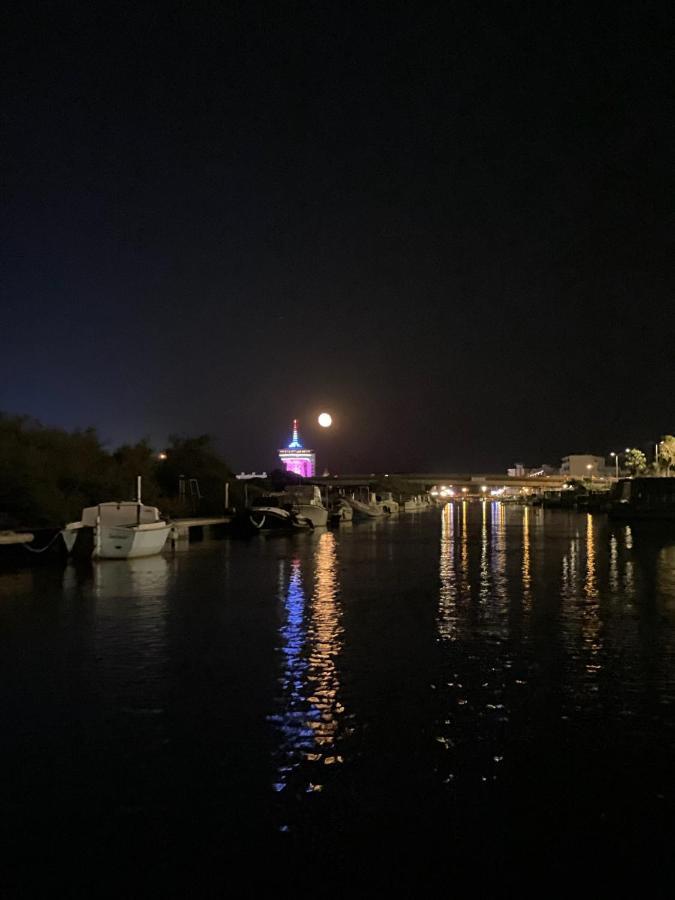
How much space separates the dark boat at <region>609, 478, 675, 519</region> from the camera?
85312 millimetres

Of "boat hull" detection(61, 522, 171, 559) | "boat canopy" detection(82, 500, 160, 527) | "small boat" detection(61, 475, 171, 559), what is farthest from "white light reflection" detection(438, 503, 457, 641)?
"boat canopy" detection(82, 500, 160, 527)

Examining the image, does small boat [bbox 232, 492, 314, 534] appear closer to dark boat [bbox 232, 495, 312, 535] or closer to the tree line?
dark boat [bbox 232, 495, 312, 535]

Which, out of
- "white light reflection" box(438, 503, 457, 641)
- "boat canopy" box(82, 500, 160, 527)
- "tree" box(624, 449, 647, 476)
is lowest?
"white light reflection" box(438, 503, 457, 641)

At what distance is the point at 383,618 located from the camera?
18.0m

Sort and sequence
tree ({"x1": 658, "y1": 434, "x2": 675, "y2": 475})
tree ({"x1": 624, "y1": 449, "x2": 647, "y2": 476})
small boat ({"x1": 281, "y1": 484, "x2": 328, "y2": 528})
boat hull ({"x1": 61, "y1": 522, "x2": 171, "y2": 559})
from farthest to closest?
1. tree ({"x1": 624, "y1": 449, "x2": 647, "y2": 476})
2. tree ({"x1": 658, "y1": 434, "x2": 675, "y2": 475})
3. small boat ({"x1": 281, "y1": 484, "x2": 328, "y2": 528})
4. boat hull ({"x1": 61, "y1": 522, "x2": 171, "y2": 559})

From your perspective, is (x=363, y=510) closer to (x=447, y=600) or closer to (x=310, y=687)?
(x=447, y=600)

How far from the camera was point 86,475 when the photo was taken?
4569 cm

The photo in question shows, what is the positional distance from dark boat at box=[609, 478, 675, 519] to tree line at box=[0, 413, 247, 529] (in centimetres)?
3917

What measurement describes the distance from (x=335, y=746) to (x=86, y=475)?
38800 mm

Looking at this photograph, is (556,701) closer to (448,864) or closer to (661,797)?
(661,797)

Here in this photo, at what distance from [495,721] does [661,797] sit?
8.60ft

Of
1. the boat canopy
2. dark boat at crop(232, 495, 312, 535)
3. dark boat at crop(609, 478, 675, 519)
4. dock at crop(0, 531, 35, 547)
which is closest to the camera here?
dock at crop(0, 531, 35, 547)

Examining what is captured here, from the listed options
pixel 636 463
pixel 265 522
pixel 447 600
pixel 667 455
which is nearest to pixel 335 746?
pixel 447 600

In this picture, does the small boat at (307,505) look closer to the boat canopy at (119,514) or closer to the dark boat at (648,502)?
the boat canopy at (119,514)
